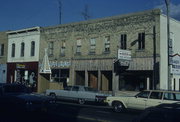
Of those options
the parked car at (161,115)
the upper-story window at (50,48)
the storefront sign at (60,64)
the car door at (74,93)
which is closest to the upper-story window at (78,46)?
the storefront sign at (60,64)

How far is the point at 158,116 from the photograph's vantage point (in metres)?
6.00

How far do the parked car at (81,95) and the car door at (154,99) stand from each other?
6803 millimetres

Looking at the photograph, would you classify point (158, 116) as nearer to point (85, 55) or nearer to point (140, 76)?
point (140, 76)

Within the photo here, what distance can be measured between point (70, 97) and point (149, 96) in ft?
30.9

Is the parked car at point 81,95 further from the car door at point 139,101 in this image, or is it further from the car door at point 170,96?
the car door at point 170,96

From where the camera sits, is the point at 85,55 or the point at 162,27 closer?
the point at 162,27

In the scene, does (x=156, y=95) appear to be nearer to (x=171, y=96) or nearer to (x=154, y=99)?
(x=154, y=99)

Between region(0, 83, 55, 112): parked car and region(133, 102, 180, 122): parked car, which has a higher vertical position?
region(133, 102, 180, 122): parked car

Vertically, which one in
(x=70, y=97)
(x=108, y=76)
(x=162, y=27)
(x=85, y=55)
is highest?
(x=162, y=27)

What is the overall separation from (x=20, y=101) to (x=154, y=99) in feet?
23.6

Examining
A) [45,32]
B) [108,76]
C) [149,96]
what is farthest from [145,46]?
[45,32]

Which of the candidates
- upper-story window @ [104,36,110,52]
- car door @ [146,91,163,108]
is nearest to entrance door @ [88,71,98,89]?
upper-story window @ [104,36,110,52]

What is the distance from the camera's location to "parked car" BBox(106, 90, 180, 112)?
1600 centimetres

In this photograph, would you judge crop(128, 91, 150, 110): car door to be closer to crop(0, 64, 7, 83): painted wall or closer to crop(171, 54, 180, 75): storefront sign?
crop(171, 54, 180, 75): storefront sign
